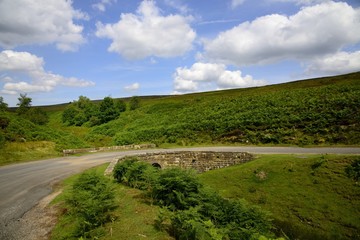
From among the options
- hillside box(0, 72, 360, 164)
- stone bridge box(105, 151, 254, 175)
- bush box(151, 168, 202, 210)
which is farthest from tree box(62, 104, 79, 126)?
bush box(151, 168, 202, 210)

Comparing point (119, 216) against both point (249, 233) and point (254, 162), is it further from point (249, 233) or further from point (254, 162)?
point (254, 162)

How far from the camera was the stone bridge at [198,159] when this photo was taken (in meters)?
22.4

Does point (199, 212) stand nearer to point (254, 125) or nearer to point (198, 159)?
point (198, 159)

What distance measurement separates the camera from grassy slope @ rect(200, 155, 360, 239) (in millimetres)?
12602

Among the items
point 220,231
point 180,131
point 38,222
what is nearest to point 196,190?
point 220,231

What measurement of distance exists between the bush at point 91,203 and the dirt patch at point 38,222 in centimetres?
97

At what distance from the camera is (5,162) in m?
24.8

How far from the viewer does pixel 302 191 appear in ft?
49.9

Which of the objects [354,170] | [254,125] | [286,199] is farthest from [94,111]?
[354,170]

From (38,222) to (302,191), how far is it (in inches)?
528

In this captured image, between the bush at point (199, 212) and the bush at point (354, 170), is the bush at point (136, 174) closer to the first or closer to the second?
the bush at point (199, 212)

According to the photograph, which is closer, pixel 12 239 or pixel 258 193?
pixel 12 239

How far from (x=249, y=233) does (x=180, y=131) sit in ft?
A: 110

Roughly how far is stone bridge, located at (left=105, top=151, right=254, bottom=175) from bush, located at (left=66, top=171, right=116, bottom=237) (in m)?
9.97
